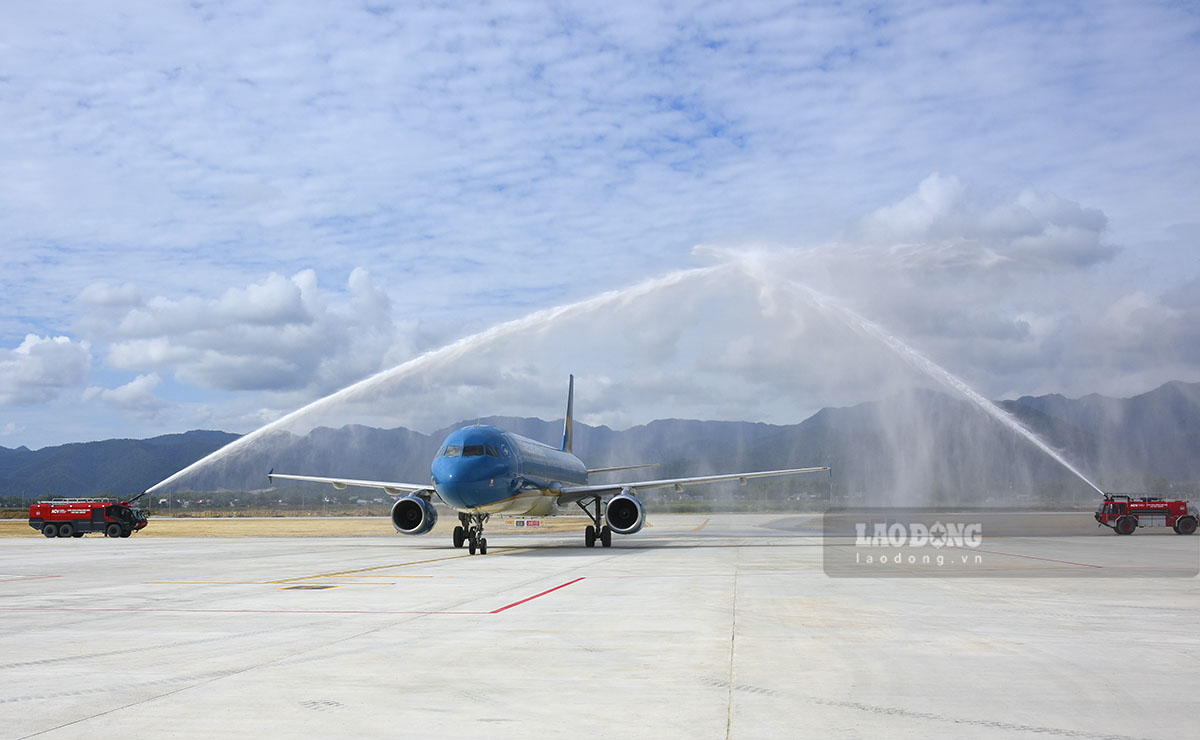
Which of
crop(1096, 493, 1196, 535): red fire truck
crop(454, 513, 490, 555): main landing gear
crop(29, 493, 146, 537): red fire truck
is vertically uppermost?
crop(1096, 493, 1196, 535): red fire truck

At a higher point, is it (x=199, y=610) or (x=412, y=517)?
(x=412, y=517)

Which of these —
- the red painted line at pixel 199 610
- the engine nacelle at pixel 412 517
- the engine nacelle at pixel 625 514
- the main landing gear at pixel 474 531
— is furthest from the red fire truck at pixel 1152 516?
the red painted line at pixel 199 610

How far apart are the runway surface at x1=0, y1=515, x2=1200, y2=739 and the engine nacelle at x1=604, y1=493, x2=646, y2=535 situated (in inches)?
512

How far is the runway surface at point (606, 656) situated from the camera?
7762mm

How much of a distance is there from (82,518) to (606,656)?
51935 mm

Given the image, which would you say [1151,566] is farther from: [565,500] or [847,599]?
[565,500]

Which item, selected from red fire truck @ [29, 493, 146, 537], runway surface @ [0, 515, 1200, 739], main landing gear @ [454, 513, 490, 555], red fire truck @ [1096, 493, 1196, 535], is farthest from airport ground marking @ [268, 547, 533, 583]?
red fire truck @ [1096, 493, 1196, 535]

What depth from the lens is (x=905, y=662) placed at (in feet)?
34.6

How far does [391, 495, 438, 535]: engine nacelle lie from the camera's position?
36500 millimetres

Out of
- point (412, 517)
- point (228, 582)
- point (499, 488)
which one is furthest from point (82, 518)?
point (228, 582)

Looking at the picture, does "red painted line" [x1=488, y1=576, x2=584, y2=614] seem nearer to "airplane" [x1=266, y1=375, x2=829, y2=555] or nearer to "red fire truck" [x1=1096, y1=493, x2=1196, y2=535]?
"airplane" [x1=266, y1=375, x2=829, y2=555]

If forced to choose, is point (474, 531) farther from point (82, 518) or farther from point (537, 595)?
point (82, 518)

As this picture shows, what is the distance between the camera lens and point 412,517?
120 ft

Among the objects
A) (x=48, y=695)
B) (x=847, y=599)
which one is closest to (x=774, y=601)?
(x=847, y=599)
